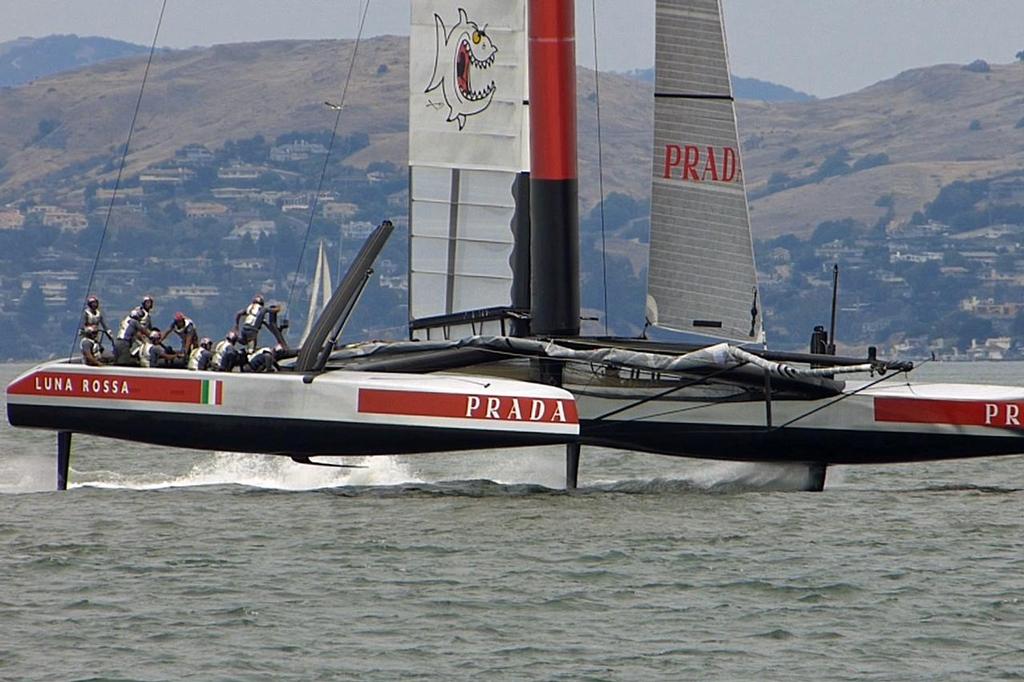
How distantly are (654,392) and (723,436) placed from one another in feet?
2.28

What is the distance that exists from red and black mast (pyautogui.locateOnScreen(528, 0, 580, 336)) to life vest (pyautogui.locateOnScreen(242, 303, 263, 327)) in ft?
8.32

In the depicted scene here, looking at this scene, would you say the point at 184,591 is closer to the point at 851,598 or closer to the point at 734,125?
the point at 851,598

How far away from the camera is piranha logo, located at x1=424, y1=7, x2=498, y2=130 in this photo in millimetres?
19750

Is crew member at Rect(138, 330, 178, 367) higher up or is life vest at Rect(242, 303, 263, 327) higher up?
life vest at Rect(242, 303, 263, 327)

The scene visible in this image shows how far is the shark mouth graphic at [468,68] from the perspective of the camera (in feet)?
64.7

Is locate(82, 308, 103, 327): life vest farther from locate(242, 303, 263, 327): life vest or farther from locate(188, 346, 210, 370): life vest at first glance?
locate(242, 303, 263, 327): life vest

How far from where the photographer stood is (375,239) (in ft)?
60.3

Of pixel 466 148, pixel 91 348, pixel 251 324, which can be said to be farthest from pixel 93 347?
pixel 466 148

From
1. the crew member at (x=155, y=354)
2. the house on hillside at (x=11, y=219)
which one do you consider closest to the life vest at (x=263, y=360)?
the crew member at (x=155, y=354)

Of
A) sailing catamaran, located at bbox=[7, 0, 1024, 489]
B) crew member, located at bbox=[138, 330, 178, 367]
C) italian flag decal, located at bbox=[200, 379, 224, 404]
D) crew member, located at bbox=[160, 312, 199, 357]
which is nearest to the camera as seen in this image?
sailing catamaran, located at bbox=[7, 0, 1024, 489]

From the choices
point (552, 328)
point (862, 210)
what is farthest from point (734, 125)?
point (862, 210)

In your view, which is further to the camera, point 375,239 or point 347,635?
point 375,239

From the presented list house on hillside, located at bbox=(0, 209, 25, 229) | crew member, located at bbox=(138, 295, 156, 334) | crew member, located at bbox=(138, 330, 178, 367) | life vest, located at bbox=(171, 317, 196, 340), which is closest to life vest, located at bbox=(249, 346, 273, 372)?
crew member, located at bbox=(138, 330, 178, 367)

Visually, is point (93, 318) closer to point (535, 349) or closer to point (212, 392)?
point (212, 392)
